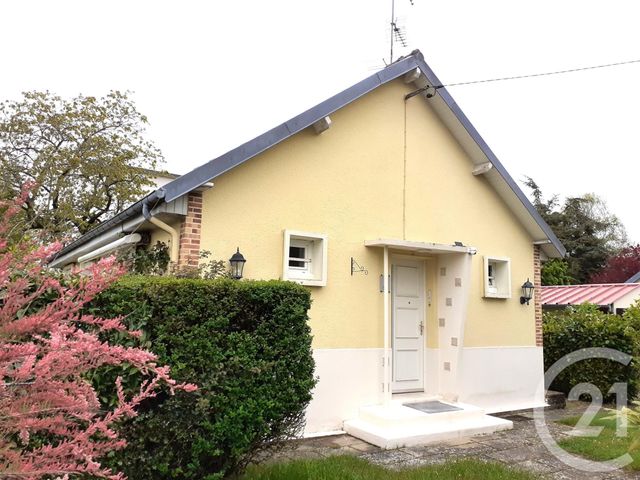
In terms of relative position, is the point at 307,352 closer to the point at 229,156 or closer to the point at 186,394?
the point at 186,394

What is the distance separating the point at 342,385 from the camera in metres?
7.63

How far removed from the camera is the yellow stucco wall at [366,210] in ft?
23.5

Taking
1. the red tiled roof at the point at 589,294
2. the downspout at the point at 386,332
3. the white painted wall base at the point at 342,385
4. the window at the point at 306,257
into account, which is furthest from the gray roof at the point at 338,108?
the red tiled roof at the point at 589,294

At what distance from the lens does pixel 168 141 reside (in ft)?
86.8

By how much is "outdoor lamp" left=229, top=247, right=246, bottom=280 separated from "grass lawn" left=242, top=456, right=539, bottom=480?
250cm

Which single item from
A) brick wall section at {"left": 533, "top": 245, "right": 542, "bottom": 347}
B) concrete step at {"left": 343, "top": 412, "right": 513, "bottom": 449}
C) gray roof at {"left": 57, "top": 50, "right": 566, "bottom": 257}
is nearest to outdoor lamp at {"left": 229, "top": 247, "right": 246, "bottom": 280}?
gray roof at {"left": 57, "top": 50, "right": 566, "bottom": 257}

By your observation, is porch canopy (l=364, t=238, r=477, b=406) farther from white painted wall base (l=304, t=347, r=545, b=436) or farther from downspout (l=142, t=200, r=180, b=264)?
downspout (l=142, t=200, r=180, b=264)

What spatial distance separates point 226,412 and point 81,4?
806 cm

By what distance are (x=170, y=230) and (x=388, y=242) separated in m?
3.49

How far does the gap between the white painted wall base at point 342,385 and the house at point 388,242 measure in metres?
0.02

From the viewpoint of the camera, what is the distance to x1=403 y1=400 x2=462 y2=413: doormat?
786 centimetres

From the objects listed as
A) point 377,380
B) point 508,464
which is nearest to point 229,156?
point 377,380

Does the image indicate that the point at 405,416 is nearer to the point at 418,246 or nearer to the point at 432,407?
the point at 432,407

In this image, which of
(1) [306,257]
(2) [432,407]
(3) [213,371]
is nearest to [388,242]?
(1) [306,257]
